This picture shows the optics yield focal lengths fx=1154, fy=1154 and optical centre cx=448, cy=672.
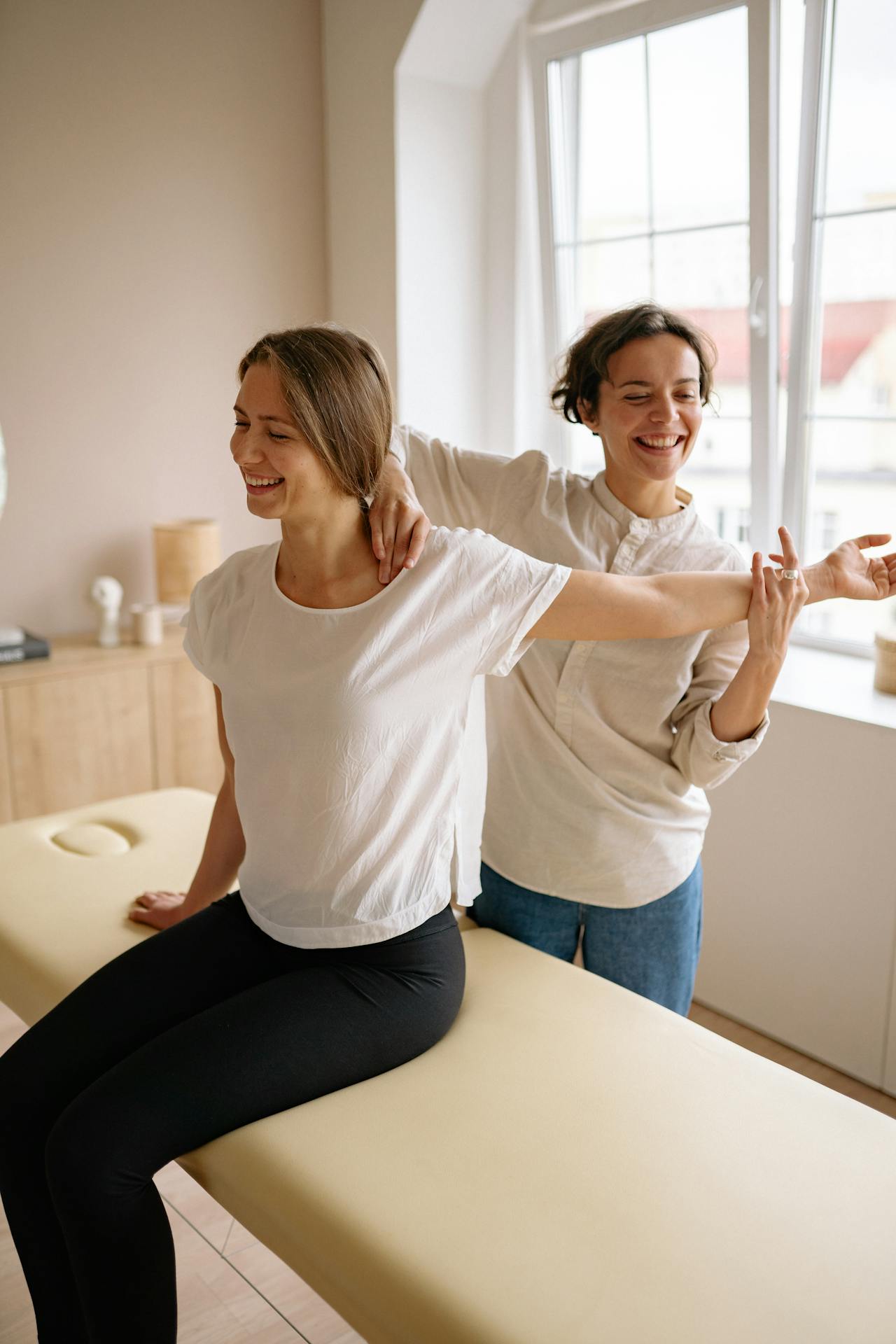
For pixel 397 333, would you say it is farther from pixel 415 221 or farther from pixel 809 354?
pixel 809 354

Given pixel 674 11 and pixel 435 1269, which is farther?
pixel 674 11

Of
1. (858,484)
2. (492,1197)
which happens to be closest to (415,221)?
(858,484)

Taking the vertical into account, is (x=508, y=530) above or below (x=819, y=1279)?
above

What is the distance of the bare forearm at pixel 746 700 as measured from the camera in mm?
1494

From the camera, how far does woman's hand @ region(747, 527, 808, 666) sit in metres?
1.49

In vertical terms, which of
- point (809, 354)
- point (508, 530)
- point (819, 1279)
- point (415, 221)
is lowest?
point (819, 1279)

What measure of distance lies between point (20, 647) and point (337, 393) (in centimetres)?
186

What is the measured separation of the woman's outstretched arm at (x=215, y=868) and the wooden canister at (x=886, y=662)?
149 centimetres

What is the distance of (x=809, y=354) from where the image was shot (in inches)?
109

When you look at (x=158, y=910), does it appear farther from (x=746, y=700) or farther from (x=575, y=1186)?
(x=746, y=700)

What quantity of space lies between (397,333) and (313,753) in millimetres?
2176

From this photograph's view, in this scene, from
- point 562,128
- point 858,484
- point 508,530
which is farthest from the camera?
point 562,128

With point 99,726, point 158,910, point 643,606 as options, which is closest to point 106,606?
point 99,726

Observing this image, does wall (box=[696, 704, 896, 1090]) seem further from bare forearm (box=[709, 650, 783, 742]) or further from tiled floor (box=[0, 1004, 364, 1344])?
tiled floor (box=[0, 1004, 364, 1344])
